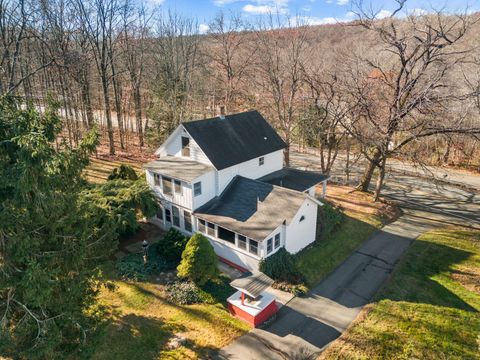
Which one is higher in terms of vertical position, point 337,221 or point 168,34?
point 168,34

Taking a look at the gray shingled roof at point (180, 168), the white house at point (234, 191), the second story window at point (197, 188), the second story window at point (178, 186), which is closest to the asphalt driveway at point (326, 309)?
the white house at point (234, 191)

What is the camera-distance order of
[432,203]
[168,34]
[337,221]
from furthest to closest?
[168,34] < [432,203] < [337,221]

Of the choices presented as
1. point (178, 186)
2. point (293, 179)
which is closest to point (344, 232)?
point (293, 179)

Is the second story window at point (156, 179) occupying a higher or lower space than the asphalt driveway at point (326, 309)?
higher

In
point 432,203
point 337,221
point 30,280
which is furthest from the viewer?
point 432,203

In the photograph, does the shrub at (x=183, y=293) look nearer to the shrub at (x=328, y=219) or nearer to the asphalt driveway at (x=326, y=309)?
the asphalt driveway at (x=326, y=309)

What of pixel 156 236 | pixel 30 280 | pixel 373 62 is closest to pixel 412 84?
pixel 373 62

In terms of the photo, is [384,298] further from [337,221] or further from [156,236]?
[156,236]
